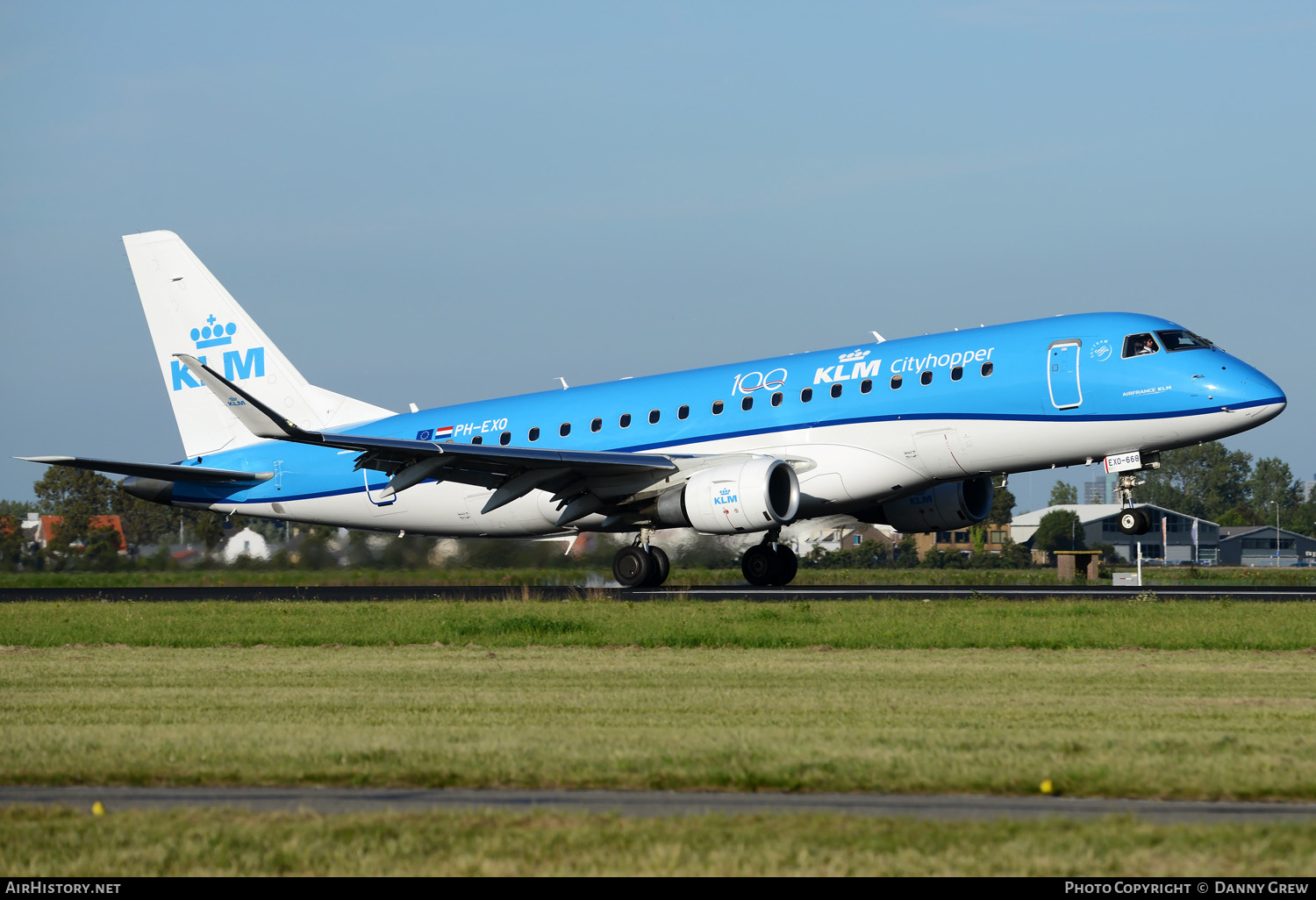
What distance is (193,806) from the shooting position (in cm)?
746

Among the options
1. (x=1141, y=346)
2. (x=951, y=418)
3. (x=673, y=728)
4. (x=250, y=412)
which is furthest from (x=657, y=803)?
(x=250, y=412)

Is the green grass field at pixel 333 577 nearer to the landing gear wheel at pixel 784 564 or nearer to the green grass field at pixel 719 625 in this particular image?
the landing gear wheel at pixel 784 564

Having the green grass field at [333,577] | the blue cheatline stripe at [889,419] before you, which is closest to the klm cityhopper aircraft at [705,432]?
the blue cheatline stripe at [889,419]

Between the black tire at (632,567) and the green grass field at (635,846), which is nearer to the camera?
the green grass field at (635,846)

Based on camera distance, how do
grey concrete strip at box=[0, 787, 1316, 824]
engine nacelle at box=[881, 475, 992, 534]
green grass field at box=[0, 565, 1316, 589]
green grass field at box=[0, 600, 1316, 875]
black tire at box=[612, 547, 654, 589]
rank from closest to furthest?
1. green grass field at box=[0, 600, 1316, 875]
2. grey concrete strip at box=[0, 787, 1316, 824]
3. black tire at box=[612, 547, 654, 589]
4. engine nacelle at box=[881, 475, 992, 534]
5. green grass field at box=[0, 565, 1316, 589]

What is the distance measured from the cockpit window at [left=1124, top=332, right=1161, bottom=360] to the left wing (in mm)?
8301

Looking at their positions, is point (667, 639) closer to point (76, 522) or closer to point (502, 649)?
point (502, 649)

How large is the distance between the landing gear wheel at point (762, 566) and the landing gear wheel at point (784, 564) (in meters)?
0.02

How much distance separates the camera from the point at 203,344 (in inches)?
1452

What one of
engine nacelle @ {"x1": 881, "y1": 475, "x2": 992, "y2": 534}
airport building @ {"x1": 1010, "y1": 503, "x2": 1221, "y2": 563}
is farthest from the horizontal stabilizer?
airport building @ {"x1": 1010, "y1": 503, "x2": 1221, "y2": 563}

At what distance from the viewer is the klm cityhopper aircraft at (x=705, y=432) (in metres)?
26.5

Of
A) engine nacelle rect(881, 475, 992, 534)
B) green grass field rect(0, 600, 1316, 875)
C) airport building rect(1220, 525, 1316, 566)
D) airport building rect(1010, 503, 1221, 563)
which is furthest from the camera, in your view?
airport building rect(1220, 525, 1316, 566)

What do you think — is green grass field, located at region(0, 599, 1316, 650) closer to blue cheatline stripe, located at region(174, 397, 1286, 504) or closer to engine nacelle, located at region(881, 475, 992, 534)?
blue cheatline stripe, located at region(174, 397, 1286, 504)

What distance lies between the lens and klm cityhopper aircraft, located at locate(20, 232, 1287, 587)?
87.0 ft
